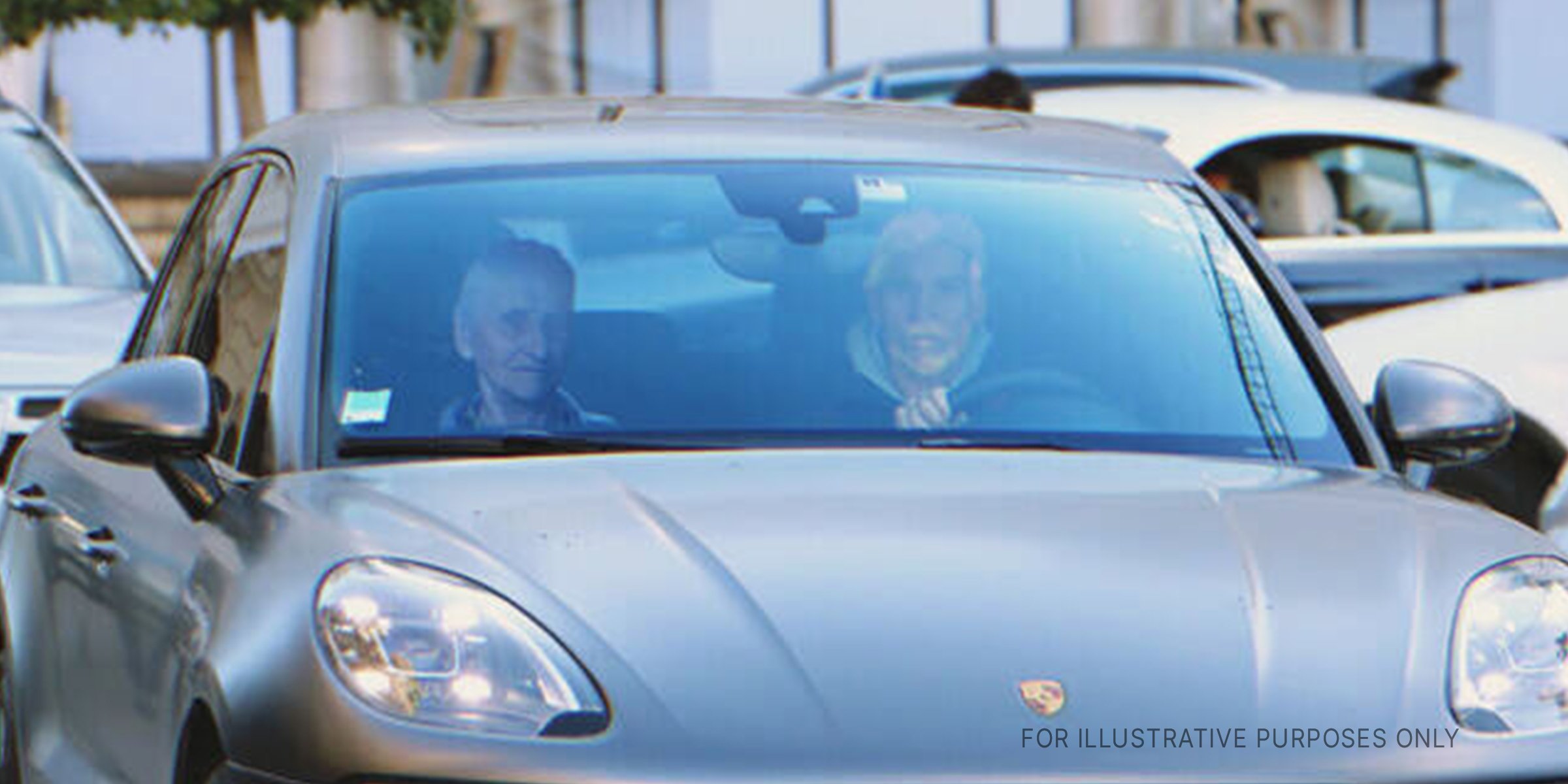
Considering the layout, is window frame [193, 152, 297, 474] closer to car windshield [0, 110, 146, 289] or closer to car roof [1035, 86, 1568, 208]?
car windshield [0, 110, 146, 289]

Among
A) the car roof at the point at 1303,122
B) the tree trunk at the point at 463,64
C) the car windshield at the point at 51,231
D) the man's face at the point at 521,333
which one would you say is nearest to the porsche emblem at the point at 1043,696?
the man's face at the point at 521,333

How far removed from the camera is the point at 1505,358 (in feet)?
27.5

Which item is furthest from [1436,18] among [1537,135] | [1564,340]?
[1564,340]

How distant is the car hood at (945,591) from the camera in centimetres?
362

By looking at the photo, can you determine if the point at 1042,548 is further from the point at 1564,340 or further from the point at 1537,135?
the point at 1537,135

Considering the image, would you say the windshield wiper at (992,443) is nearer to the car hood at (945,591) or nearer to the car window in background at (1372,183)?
the car hood at (945,591)

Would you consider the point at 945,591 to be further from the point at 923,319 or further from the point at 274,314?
the point at 274,314

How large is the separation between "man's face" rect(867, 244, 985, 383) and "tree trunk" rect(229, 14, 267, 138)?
46.3 ft

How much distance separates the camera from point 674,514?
4008 mm

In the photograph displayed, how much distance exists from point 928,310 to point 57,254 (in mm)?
4873

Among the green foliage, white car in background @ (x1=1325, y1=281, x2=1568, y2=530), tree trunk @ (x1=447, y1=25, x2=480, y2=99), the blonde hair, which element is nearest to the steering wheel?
the blonde hair

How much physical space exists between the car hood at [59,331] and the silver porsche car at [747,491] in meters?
1.92

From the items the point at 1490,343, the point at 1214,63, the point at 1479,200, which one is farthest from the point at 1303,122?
the point at 1214,63

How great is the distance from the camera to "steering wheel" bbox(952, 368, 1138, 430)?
465 cm
